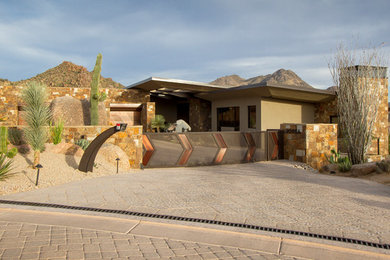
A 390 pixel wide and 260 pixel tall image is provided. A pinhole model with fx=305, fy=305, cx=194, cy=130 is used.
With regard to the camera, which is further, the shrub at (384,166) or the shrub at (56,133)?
the shrub at (56,133)

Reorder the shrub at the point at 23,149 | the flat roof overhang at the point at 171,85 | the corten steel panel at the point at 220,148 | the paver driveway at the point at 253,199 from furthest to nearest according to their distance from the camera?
the flat roof overhang at the point at 171,85 < the corten steel panel at the point at 220,148 < the shrub at the point at 23,149 < the paver driveway at the point at 253,199

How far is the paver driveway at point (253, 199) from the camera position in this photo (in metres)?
4.75

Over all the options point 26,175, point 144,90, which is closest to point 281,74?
point 144,90

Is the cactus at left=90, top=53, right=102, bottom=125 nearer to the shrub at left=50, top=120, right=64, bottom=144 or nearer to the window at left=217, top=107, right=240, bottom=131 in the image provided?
the shrub at left=50, top=120, right=64, bottom=144

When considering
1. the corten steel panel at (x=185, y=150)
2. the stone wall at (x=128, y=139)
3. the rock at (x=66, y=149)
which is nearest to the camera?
the rock at (x=66, y=149)

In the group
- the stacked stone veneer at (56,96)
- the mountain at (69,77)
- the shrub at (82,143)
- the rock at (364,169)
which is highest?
the mountain at (69,77)

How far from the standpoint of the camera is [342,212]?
5.29 metres

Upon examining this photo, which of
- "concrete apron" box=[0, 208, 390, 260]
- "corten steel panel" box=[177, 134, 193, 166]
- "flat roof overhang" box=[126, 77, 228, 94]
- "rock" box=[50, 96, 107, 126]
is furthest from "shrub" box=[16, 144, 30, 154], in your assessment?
"flat roof overhang" box=[126, 77, 228, 94]

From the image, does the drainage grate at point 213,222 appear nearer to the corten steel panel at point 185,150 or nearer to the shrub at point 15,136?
the shrub at point 15,136

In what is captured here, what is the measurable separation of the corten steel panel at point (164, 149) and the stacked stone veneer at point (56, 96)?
31.5ft

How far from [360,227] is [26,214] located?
5303 mm

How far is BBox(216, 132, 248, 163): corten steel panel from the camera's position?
472 inches

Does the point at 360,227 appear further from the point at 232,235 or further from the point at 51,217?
the point at 51,217

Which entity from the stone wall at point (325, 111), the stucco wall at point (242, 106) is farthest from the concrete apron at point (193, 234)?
the stone wall at point (325, 111)
